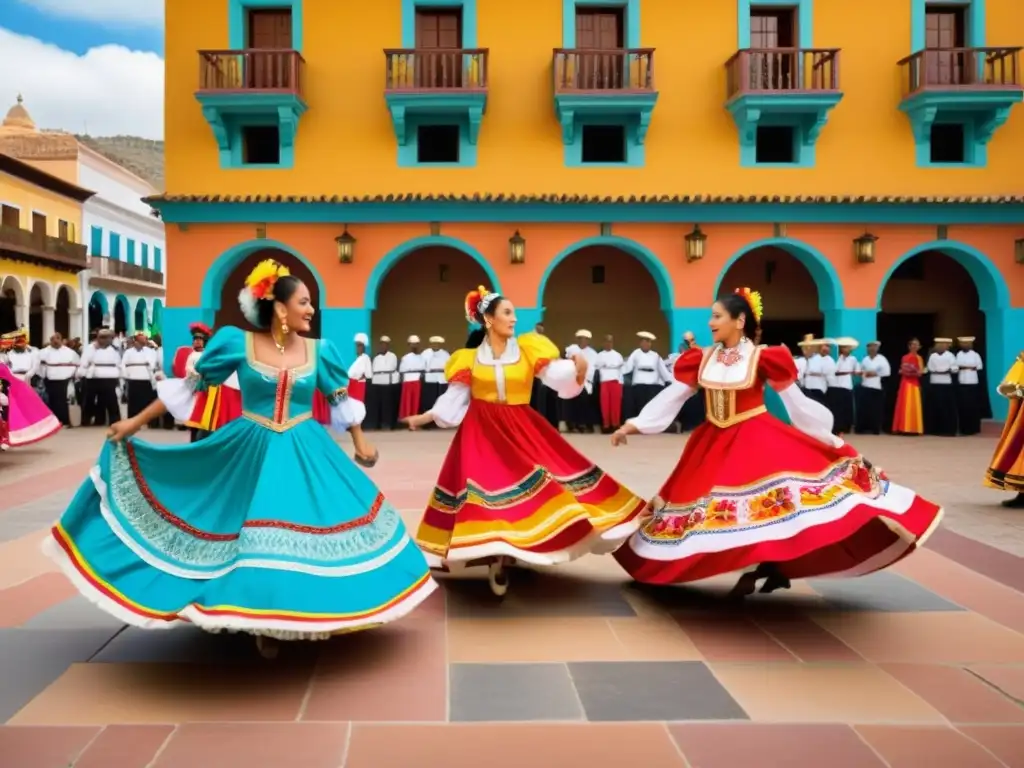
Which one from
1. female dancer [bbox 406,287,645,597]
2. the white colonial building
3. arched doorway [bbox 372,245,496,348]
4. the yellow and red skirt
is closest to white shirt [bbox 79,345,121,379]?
arched doorway [bbox 372,245,496,348]

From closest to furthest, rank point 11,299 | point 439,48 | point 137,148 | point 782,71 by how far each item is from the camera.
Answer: point 439,48
point 782,71
point 11,299
point 137,148

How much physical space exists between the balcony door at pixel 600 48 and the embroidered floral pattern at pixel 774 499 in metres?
12.8

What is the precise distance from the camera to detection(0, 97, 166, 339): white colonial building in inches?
1359

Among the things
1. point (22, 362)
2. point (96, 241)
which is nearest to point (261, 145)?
point (22, 362)

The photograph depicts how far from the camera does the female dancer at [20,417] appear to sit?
10.6 metres

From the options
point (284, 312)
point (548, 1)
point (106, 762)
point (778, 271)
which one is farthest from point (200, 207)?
point (106, 762)

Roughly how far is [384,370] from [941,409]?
389 inches

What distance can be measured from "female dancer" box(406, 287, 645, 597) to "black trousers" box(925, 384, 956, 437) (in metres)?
12.5

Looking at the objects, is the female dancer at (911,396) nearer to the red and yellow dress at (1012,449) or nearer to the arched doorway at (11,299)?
the red and yellow dress at (1012,449)

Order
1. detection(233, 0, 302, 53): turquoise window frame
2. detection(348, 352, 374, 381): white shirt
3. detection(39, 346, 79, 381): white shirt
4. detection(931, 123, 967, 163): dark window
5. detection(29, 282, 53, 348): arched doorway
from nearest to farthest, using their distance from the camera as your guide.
Answer: detection(348, 352, 374, 381): white shirt → detection(39, 346, 79, 381): white shirt → detection(233, 0, 302, 53): turquoise window frame → detection(931, 123, 967, 163): dark window → detection(29, 282, 53, 348): arched doorway

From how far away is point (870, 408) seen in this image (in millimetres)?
15562

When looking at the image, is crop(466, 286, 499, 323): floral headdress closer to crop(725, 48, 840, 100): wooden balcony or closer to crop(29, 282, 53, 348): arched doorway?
crop(725, 48, 840, 100): wooden balcony

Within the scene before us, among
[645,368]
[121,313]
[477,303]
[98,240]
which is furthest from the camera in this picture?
[121,313]

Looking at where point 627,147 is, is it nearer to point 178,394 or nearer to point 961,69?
point 961,69
